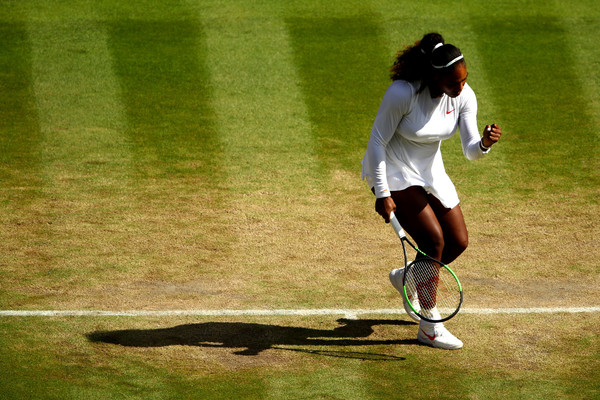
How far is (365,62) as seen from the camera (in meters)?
12.4

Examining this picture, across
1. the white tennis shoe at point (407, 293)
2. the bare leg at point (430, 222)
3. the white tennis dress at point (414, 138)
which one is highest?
the white tennis dress at point (414, 138)

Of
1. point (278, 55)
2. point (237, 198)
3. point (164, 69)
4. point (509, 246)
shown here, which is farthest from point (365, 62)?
point (509, 246)

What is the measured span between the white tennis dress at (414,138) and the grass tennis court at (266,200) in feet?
4.10

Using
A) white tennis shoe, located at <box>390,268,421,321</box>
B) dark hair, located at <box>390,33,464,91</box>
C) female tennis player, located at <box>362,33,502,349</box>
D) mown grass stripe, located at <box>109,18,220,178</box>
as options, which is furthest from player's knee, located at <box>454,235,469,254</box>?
mown grass stripe, located at <box>109,18,220,178</box>

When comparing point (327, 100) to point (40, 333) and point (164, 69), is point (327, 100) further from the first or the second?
point (40, 333)

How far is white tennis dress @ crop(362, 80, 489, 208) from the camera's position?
612 cm


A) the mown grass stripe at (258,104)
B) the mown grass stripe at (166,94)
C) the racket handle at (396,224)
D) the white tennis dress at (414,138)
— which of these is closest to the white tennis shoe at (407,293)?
the racket handle at (396,224)

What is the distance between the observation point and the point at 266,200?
9.30 m

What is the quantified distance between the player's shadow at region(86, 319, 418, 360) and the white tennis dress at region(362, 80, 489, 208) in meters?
1.21

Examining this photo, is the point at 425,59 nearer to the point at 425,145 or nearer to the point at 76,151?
the point at 425,145

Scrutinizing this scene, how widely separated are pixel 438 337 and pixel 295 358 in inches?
43.1

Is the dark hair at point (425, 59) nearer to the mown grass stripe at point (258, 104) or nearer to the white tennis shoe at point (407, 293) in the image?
the white tennis shoe at point (407, 293)

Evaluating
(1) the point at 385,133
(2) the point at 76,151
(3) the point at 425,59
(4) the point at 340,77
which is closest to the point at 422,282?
(1) the point at 385,133

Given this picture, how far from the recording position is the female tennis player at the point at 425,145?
6.05m
